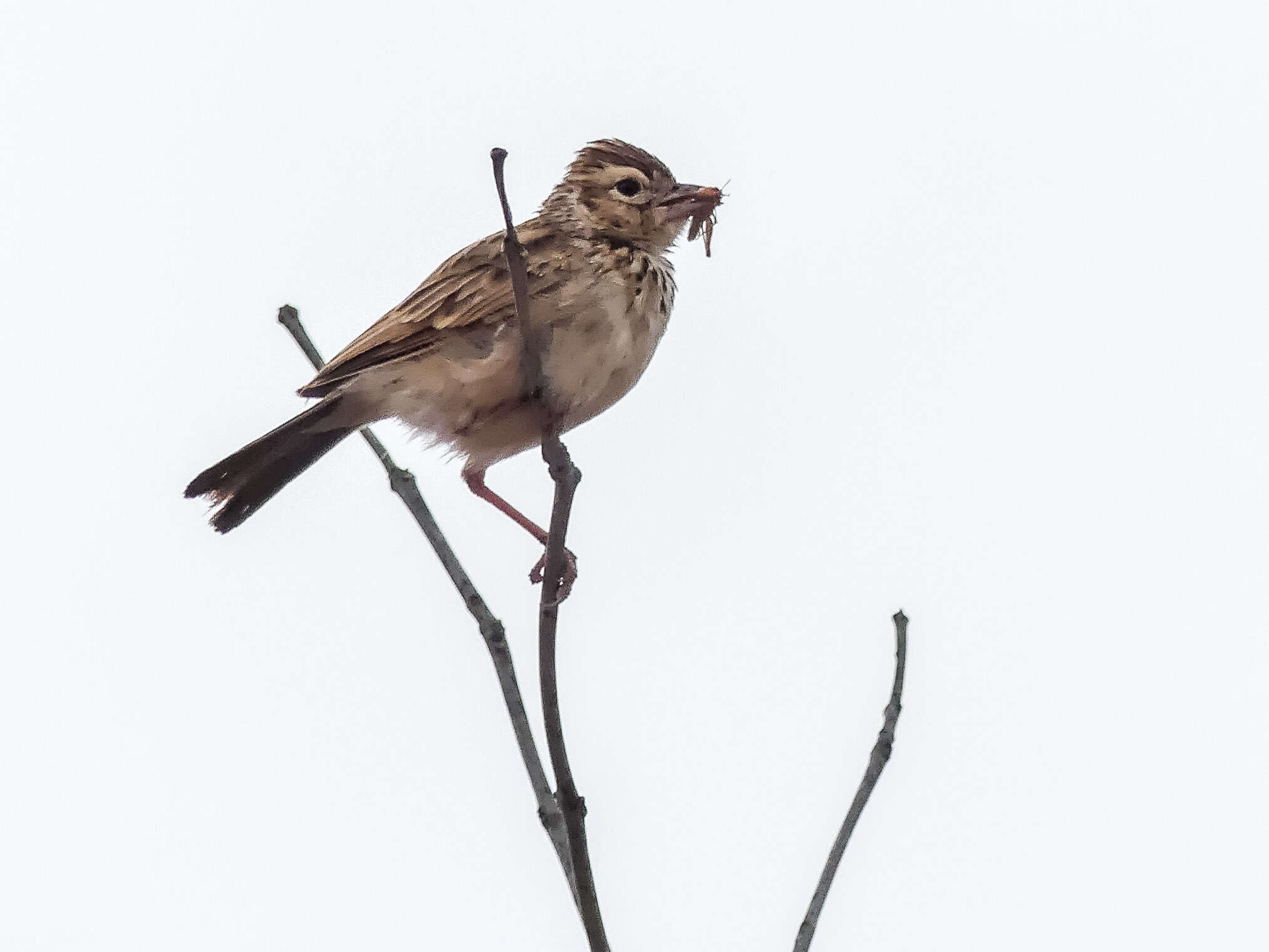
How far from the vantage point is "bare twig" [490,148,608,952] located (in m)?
3.38

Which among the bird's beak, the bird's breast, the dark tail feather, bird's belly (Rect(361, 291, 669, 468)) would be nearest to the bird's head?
the bird's beak

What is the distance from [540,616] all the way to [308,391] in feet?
6.37

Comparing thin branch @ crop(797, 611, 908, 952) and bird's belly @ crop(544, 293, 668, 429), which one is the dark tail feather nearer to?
bird's belly @ crop(544, 293, 668, 429)

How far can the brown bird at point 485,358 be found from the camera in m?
5.34

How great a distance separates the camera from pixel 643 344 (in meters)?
5.60

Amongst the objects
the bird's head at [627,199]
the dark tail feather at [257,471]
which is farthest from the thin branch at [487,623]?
the bird's head at [627,199]

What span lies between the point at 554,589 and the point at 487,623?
43 centimetres

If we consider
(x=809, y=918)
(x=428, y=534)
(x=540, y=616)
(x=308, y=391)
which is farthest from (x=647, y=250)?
(x=809, y=918)

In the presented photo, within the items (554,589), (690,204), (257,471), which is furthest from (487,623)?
(690,204)

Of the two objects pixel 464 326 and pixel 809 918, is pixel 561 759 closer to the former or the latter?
pixel 809 918

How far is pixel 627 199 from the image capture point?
20.2 ft

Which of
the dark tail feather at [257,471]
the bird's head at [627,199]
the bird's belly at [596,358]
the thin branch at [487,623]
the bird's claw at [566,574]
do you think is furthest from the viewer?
the bird's head at [627,199]

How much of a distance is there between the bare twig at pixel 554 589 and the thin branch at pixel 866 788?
8 cm

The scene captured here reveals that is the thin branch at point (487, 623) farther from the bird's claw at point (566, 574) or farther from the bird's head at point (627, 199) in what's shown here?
the bird's head at point (627, 199)
